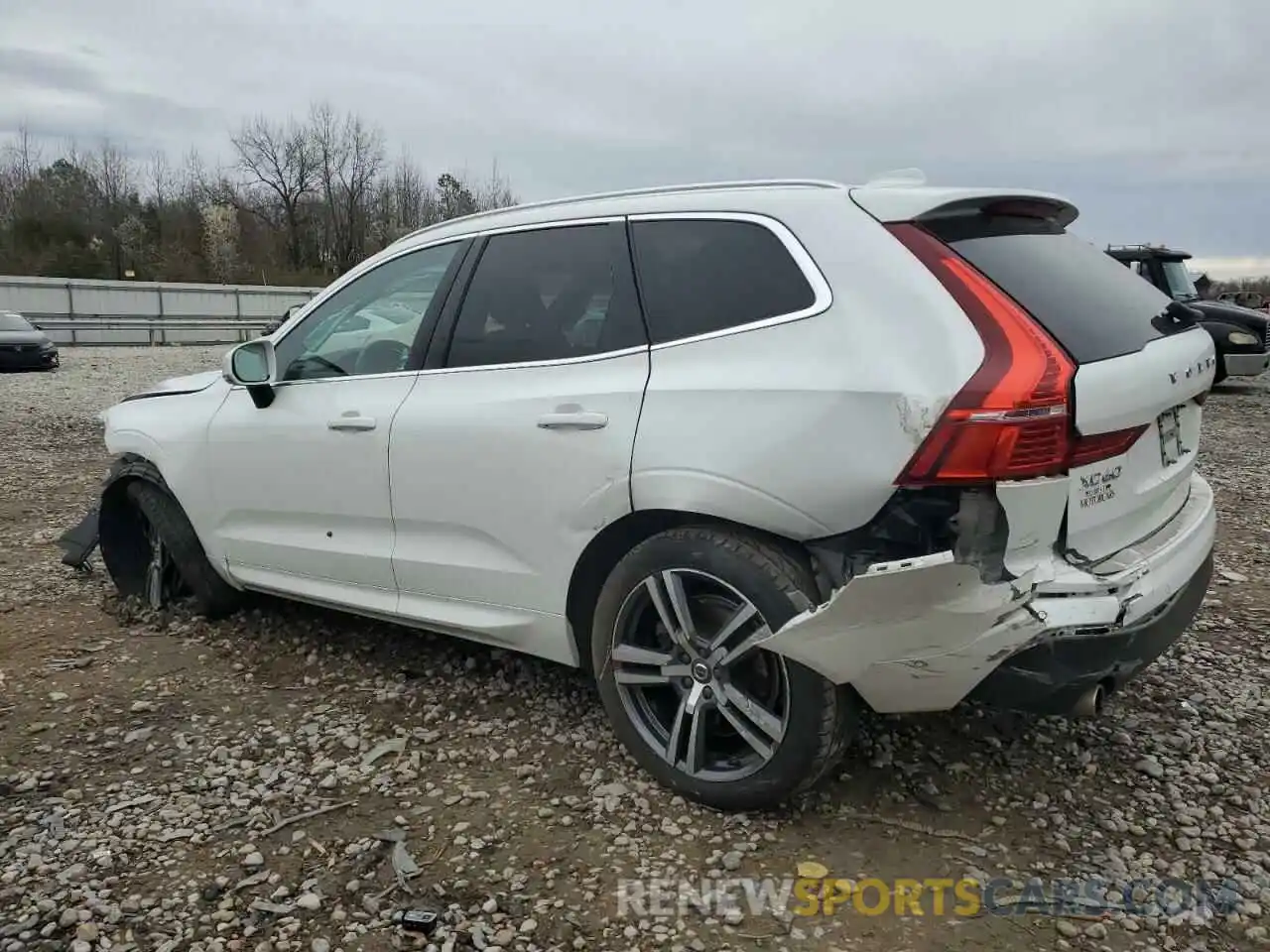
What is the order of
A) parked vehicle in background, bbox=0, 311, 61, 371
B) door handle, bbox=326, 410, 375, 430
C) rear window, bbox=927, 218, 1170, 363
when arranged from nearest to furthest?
rear window, bbox=927, 218, 1170, 363 → door handle, bbox=326, 410, 375, 430 → parked vehicle in background, bbox=0, 311, 61, 371

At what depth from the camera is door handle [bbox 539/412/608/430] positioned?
2.90 metres

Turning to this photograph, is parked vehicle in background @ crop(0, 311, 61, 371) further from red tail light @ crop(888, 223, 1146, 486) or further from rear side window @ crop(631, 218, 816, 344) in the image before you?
red tail light @ crop(888, 223, 1146, 486)

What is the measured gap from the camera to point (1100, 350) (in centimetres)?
257

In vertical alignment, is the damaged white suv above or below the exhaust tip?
above

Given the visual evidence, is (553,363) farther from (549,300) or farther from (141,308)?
(141,308)

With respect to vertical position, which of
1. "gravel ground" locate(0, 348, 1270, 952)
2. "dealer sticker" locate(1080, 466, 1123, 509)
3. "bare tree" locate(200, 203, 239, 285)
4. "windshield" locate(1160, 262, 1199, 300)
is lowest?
"gravel ground" locate(0, 348, 1270, 952)

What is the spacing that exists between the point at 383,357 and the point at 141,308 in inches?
1418

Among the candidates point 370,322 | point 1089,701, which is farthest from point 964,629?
point 370,322

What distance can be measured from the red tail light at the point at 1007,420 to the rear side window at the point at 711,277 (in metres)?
0.52

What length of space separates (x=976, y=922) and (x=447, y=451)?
210cm

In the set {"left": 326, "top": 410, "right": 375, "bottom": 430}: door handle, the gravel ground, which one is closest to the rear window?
the gravel ground

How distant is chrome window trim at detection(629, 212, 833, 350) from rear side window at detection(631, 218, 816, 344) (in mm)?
10

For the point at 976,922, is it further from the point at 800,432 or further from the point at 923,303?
the point at 923,303

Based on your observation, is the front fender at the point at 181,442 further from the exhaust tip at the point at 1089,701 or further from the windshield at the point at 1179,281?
the windshield at the point at 1179,281
